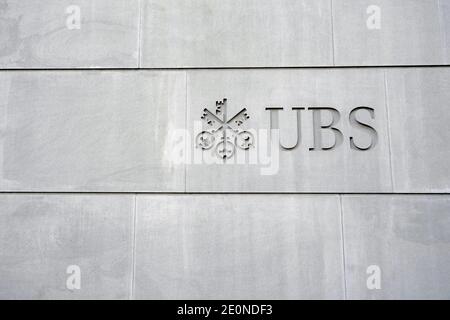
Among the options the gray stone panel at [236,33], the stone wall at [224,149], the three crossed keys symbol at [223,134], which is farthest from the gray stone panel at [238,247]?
the gray stone panel at [236,33]

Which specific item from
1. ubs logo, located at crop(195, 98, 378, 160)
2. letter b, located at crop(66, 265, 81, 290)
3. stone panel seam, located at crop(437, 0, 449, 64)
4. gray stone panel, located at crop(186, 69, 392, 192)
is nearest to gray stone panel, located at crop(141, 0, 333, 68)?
gray stone panel, located at crop(186, 69, 392, 192)

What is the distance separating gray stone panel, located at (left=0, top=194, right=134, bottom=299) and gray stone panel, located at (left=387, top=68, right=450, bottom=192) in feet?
10.0

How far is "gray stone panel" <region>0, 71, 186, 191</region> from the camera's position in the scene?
5324 mm

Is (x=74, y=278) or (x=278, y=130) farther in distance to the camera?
(x=278, y=130)

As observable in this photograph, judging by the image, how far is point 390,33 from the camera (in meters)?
5.56

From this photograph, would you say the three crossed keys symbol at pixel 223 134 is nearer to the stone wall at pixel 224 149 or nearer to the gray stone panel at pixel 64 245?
the stone wall at pixel 224 149

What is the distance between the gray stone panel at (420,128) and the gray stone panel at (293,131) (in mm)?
130

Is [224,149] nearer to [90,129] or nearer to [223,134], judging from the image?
[223,134]

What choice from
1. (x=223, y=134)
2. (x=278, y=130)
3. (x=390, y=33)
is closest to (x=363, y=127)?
(x=278, y=130)

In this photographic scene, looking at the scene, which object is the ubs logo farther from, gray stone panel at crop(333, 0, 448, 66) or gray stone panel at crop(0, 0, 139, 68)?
gray stone panel at crop(0, 0, 139, 68)

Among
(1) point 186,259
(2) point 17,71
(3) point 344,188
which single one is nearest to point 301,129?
(3) point 344,188

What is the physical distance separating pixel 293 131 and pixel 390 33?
64.3 inches

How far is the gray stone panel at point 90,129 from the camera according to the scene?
5324mm

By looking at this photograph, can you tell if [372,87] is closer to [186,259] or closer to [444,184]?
[444,184]
